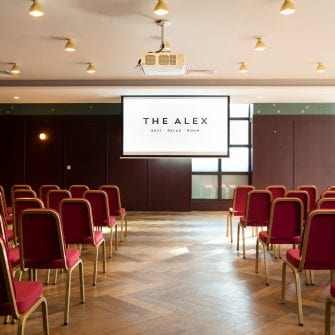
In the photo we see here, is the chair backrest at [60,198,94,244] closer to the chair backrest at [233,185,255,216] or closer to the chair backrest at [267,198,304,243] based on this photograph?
the chair backrest at [267,198,304,243]

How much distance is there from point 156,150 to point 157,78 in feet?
6.53

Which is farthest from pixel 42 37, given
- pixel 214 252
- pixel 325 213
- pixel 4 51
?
pixel 325 213

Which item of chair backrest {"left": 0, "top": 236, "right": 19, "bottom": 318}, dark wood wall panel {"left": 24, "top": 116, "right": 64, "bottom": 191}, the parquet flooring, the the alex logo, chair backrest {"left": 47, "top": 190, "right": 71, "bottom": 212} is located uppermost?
the the alex logo

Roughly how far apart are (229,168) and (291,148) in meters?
1.71

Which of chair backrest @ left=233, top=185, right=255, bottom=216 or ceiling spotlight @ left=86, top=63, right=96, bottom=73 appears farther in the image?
ceiling spotlight @ left=86, top=63, right=96, bottom=73

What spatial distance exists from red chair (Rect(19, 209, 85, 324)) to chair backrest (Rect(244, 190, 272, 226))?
2.70 meters

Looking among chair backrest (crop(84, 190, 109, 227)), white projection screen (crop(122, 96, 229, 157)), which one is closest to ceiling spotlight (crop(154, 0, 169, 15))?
chair backrest (crop(84, 190, 109, 227))

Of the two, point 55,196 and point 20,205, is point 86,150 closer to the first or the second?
point 55,196

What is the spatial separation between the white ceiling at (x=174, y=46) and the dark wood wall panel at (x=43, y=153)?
1.55 meters

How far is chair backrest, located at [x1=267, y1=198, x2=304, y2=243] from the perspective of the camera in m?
4.37

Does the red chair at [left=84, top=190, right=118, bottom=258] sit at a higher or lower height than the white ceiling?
lower

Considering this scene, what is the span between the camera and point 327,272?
497 centimetres

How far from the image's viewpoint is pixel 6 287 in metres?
2.36

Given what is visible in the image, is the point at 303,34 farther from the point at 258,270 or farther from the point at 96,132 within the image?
the point at 96,132
